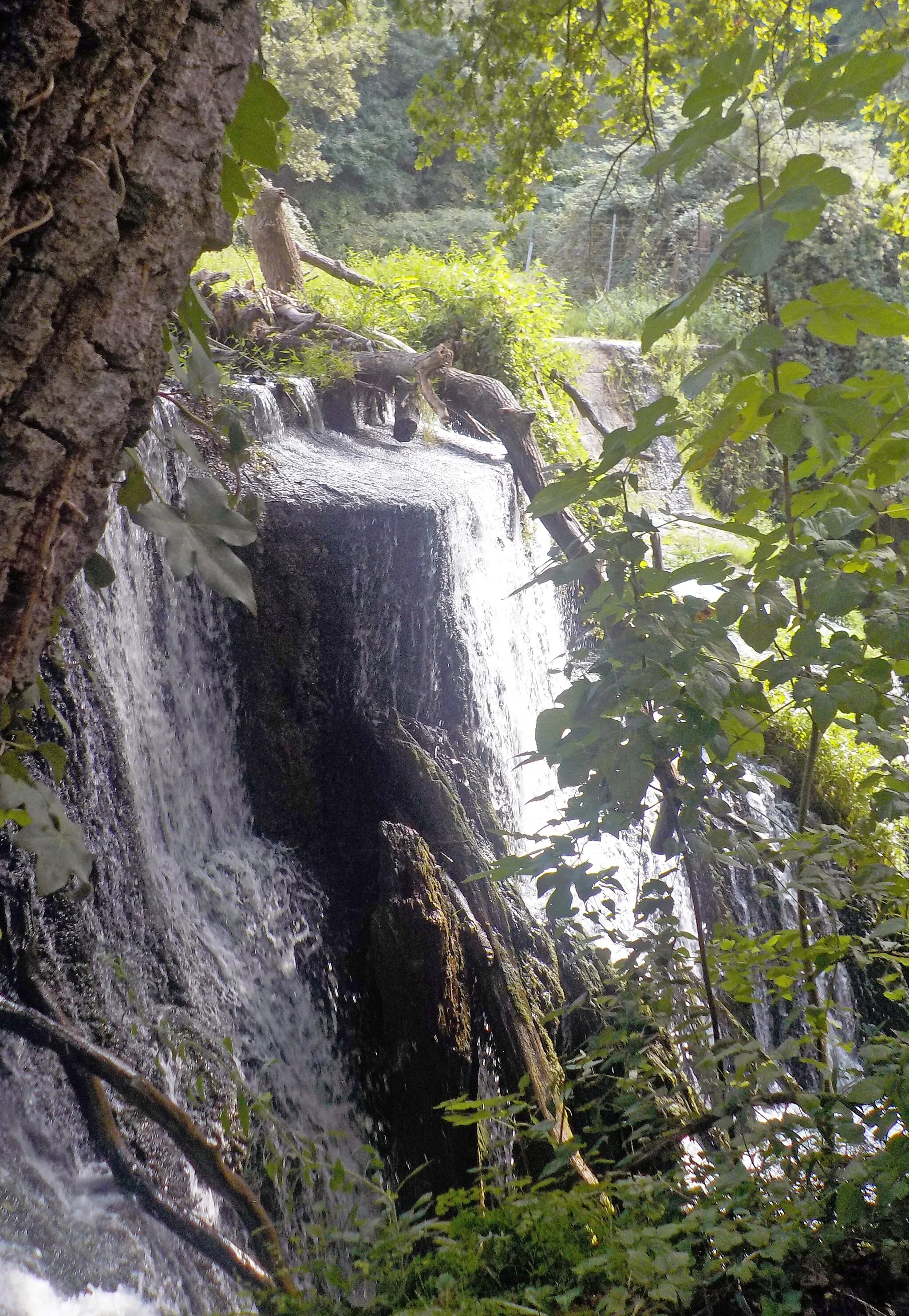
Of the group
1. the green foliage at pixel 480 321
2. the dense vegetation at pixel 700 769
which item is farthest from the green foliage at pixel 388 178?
the dense vegetation at pixel 700 769

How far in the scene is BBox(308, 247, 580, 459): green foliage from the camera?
7.05 metres

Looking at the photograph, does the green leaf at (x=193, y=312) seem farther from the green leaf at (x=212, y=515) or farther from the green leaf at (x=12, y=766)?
the green leaf at (x=12, y=766)

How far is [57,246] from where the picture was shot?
0.75 meters

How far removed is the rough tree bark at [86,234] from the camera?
73cm

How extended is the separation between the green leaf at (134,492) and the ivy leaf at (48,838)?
339 mm

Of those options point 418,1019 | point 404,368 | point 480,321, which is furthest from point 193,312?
point 480,321

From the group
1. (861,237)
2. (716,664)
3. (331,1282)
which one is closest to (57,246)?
(716,664)

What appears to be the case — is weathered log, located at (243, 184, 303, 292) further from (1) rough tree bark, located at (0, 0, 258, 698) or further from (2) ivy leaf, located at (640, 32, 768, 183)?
(1) rough tree bark, located at (0, 0, 258, 698)

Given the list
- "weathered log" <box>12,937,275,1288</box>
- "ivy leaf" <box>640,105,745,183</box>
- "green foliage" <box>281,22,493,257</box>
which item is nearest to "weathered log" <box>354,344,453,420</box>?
"weathered log" <box>12,937,275,1288</box>

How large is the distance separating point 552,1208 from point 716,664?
1.15 metres

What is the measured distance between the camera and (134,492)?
3.49ft

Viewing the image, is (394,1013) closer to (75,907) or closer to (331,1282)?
(75,907)

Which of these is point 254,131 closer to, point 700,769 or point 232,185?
point 232,185

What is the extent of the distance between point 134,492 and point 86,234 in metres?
0.35
